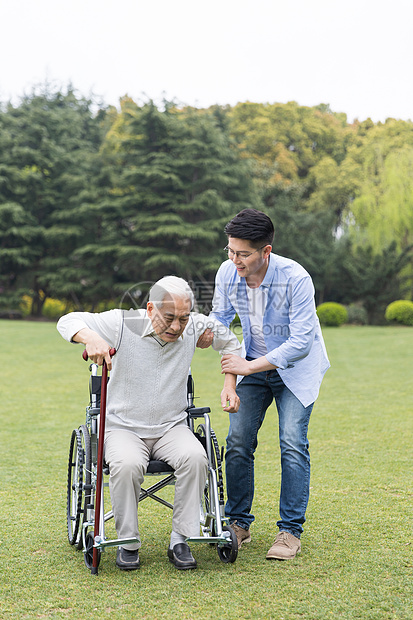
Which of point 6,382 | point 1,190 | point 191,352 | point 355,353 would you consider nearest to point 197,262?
point 1,190

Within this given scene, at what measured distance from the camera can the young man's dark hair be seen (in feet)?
9.37

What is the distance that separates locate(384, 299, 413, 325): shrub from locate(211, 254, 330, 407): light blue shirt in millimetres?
20015

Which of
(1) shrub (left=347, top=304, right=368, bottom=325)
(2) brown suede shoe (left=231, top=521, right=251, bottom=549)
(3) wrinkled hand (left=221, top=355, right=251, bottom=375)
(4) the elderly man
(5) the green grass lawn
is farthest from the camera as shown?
(1) shrub (left=347, top=304, right=368, bottom=325)

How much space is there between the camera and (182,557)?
2.88 m

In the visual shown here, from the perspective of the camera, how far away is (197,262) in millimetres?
24562

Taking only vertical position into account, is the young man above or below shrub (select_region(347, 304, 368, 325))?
above

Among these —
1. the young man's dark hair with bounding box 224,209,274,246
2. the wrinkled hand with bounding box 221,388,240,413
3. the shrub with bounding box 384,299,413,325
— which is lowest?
the shrub with bounding box 384,299,413,325

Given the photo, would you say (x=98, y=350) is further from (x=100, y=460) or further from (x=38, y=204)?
(x=38, y=204)

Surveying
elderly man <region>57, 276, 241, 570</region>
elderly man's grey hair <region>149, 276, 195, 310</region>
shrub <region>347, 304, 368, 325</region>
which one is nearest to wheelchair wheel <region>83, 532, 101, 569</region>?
elderly man <region>57, 276, 241, 570</region>

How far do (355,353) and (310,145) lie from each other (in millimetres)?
27414

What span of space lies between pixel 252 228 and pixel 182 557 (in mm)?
1465

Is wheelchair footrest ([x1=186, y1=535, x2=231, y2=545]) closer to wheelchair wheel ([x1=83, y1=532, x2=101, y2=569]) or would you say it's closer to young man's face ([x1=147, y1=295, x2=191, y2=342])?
wheelchair wheel ([x1=83, y1=532, x2=101, y2=569])

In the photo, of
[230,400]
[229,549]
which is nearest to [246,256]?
[230,400]

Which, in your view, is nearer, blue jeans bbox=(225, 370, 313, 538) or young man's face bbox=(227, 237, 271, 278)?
young man's face bbox=(227, 237, 271, 278)
